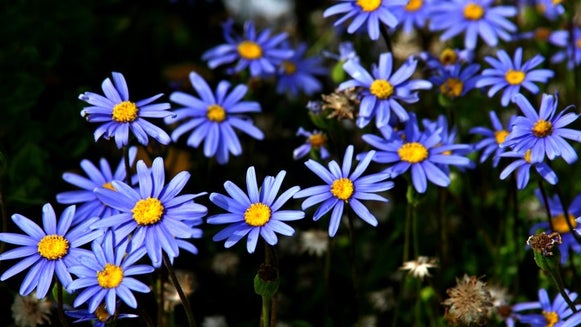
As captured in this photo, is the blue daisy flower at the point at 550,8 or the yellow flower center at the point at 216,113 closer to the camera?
the yellow flower center at the point at 216,113

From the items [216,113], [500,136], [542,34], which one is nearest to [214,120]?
[216,113]

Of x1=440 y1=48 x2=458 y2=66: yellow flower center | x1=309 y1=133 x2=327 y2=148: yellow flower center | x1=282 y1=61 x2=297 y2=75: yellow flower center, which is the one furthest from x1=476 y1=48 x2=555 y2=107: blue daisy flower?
x1=282 y1=61 x2=297 y2=75: yellow flower center

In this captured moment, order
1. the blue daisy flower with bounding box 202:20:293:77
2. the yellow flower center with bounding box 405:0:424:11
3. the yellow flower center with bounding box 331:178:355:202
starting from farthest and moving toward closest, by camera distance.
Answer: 1. the yellow flower center with bounding box 405:0:424:11
2. the blue daisy flower with bounding box 202:20:293:77
3. the yellow flower center with bounding box 331:178:355:202

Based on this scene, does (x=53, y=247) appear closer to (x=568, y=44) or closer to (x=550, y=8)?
(x=568, y=44)

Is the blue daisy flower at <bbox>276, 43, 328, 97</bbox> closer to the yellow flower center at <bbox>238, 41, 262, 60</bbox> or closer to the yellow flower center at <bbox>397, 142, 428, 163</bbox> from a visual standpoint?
the yellow flower center at <bbox>238, 41, 262, 60</bbox>

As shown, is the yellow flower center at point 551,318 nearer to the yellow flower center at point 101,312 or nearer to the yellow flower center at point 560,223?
the yellow flower center at point 560,223

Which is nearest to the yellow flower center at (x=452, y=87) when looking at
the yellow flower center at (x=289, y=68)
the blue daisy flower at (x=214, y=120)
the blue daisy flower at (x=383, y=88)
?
the blue daisy flower at (x=383, y=88)

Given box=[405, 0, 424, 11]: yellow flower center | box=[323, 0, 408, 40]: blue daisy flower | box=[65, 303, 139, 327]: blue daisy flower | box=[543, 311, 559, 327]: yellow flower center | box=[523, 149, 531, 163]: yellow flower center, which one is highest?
box=[405, 0, 424, 11]: yellow flower center
